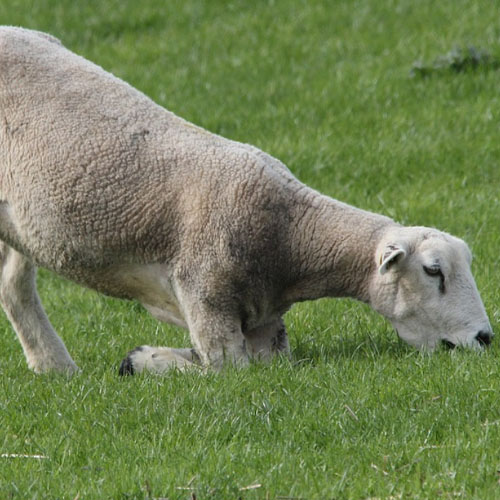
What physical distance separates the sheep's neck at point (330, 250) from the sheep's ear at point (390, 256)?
0.50 feet

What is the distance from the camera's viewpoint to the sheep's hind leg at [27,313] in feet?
23.9

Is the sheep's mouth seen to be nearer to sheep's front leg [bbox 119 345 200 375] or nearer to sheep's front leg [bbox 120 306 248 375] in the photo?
sheep's front leg [bbox 120 306 248 375]

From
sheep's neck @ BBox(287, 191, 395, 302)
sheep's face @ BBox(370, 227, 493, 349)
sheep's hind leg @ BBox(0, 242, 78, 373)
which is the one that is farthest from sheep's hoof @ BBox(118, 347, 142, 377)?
sheep's face @ BBox(370, 227, 493, 349)

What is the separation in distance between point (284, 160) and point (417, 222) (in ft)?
7.03

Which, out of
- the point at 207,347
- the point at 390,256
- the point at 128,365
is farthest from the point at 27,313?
the point at 390,256

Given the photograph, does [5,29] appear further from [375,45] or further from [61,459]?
[375,45]

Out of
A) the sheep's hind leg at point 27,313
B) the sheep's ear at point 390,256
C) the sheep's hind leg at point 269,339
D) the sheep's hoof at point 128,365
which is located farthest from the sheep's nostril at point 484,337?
the sheep's hind leg at point 27,313

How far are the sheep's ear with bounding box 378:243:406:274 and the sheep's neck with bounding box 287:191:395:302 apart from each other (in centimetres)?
15

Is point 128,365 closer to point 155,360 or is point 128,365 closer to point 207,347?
point 155,360

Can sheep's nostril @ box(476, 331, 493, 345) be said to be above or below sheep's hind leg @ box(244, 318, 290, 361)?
above

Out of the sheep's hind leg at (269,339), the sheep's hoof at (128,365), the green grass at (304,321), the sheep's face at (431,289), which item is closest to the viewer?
the green grass at (304,321)

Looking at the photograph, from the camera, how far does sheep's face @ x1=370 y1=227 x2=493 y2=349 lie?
6477 millimetres

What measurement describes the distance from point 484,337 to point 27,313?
281 cm

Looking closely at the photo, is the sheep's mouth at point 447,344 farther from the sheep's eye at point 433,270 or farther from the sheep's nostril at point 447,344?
the sheep's eye at point 433,270
